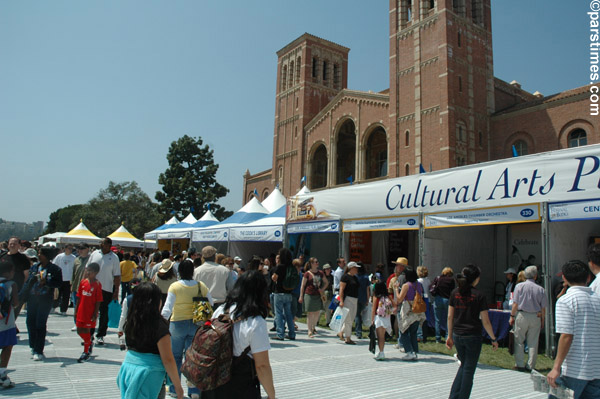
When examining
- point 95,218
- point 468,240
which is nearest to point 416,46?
point 468,240

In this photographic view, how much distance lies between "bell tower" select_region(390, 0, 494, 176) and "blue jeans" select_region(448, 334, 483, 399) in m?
21.5

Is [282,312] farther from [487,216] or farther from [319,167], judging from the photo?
[319,167]

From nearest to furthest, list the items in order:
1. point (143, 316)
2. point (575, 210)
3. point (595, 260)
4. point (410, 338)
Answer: point (143, 316), point (595, 260), point (410, 338), point (575, 210)

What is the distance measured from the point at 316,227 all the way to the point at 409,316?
6013 mm

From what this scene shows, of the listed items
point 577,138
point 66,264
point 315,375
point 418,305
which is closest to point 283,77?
point 577,138

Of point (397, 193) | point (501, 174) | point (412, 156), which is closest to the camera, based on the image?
→ point (501, 174)

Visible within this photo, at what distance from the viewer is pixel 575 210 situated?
7582mm

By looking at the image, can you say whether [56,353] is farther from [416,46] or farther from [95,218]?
[95,218]

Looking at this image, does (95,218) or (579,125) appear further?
(95,218)

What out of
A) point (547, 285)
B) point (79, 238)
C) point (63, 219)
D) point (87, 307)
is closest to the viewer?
point (87, 307)

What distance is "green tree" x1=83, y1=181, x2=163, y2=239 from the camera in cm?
4381

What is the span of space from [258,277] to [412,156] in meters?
25.5

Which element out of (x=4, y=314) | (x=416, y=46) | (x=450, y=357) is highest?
(x=416, y=46)

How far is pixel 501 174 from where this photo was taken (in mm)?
8875
